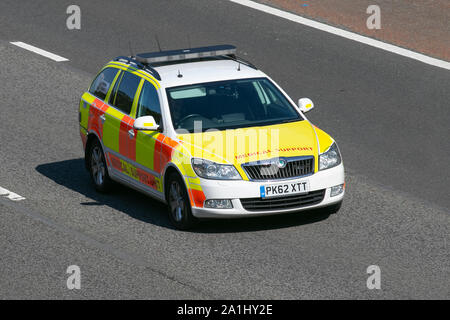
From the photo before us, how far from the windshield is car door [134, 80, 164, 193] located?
232 millimetres

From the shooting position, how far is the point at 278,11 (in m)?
22.5

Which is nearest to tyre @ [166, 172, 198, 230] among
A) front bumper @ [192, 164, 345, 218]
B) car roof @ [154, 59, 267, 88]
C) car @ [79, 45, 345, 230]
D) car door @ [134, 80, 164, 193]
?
car @ [79, 45, 345, 230]

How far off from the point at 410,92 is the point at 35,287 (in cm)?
937

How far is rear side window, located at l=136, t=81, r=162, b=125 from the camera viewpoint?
13.3m

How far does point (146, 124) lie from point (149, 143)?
0.97ft

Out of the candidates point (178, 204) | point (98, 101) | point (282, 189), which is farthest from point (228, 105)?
point (98, 101)

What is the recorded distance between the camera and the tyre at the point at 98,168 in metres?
14.5

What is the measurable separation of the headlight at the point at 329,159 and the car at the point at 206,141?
0.01 m

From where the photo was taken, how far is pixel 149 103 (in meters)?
13.5

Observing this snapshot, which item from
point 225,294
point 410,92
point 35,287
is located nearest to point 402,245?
point 225,294

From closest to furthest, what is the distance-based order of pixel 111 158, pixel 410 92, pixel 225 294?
1. pixel 225 294
2. pixel 111 158
3. pixel 410 92

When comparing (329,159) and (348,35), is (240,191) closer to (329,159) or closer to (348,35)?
(329,159)

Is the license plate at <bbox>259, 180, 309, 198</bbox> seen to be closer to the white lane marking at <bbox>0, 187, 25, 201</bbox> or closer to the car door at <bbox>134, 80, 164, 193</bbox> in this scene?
the car door at <bbox>134, 80, 164, 193</bbox>

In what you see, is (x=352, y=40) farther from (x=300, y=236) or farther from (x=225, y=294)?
(x=225, y=294)
